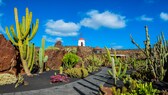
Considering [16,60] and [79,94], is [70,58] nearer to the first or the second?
[16,60]

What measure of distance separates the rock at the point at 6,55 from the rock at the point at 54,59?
852cm

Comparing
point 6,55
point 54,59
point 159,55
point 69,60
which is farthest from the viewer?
point 54,59

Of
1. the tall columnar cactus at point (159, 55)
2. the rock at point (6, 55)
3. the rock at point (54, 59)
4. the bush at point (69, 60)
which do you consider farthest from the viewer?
the rock at point (54, 59)

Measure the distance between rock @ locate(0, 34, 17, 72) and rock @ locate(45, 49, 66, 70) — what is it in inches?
336

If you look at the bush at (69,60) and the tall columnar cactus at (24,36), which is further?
the bush at (69,60)

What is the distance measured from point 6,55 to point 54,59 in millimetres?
9716

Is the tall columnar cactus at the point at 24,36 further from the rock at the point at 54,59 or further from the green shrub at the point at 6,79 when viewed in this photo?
the rock at the point at 54,59

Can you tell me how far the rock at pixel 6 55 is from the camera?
56.1 feet

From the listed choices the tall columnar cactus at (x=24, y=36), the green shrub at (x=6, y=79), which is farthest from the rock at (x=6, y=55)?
the green shrub at (x=6, y=79)

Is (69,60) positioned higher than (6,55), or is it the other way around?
(6,55)

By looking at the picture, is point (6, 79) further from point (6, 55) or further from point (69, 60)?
point (69, 60)

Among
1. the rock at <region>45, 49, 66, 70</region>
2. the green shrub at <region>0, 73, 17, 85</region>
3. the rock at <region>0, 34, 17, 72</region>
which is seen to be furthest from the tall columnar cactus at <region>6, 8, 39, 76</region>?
the rock at <region>45, 49, 66, 70</region>

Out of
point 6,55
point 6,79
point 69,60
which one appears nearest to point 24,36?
point 6,55

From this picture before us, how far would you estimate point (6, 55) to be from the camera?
57.0ft
